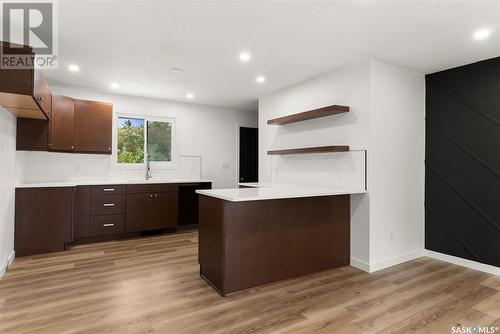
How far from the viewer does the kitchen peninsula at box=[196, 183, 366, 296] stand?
2578 millimetres

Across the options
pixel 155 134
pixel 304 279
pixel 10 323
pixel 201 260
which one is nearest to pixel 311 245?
pixel 304 279

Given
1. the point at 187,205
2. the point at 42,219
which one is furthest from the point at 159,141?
the point at 42,219

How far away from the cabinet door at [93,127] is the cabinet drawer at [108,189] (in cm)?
64

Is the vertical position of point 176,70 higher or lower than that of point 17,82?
higher

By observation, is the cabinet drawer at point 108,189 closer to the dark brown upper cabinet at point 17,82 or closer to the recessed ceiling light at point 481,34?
the dark brown upper cabinet at point 17,82

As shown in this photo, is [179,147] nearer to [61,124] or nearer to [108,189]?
[108,189]

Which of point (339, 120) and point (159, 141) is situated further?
point (159, 141)

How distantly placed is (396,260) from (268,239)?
183 cm

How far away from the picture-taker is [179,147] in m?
5.67

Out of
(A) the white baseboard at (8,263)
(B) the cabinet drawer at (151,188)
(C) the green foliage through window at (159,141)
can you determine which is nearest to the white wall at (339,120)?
(B) the cabinet drawer at (151,188)

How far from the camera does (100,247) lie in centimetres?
414

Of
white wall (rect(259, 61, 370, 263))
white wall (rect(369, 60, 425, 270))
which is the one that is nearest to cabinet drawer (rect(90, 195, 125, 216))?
white wall (rect(259, 61, 370, 263))

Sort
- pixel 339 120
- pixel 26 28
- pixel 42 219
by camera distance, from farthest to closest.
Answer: pixel 42 219
pixel 339 120
pixel 26 28

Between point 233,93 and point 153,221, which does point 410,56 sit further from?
point 153,221
